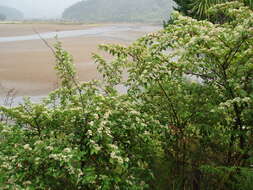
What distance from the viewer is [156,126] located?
7.87ft

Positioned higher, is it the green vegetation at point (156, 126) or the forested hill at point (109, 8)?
the forested hill at point (109, 8)

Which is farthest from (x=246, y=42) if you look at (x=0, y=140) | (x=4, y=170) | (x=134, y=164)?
(x=0, y=140)

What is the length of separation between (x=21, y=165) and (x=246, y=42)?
2.03 metres

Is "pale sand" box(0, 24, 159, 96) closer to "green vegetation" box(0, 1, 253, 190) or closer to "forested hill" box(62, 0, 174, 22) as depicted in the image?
"green vegetation" box(0, 1, 253, 190)

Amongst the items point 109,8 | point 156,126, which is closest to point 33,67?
point 156,126

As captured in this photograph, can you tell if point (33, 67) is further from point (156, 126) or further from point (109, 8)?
point (109, 8)

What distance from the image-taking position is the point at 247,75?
2.18 m

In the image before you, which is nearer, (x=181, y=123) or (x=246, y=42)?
(x=246, y=42)

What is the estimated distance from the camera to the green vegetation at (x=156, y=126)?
1.91 metres

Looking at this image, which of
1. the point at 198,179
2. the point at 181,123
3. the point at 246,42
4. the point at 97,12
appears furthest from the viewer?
the point at 97,12

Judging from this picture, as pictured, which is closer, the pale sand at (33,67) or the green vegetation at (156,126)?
the green vegetation at (156,126)

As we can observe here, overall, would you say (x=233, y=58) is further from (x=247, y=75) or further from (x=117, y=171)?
(x=117, y=171)

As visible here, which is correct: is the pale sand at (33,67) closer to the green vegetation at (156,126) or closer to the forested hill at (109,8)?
the green vegetation at (156,126)

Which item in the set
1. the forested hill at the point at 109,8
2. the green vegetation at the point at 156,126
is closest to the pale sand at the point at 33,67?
the green vegetation at the point at 156,126
